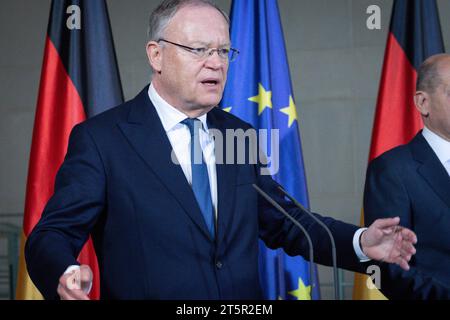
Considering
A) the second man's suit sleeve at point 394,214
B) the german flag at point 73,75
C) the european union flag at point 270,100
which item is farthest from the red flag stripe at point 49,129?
the second man's suit sleeve at point 394,214

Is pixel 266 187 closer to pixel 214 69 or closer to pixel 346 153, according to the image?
pixel 214 69

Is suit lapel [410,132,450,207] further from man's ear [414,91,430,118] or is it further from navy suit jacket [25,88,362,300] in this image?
navy suit jacket [25,88,362,300]

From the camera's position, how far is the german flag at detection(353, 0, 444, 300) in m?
3.79

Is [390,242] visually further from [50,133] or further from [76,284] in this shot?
[50,133]

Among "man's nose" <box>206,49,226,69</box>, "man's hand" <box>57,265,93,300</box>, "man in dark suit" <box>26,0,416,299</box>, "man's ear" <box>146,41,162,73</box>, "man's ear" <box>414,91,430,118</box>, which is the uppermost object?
"man's ear" <box>146,41,162,73</box>

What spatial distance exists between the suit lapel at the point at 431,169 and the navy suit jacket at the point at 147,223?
66 centimetres

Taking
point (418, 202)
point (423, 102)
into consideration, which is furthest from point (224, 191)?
point (423, 102)

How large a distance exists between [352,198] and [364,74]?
29.7 inches

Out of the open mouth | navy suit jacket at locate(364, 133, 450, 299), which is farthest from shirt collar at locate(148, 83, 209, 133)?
navy suit jacket at locate(364, 133, 450, 299)

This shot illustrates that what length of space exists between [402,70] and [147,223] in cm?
213

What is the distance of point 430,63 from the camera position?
114 inches

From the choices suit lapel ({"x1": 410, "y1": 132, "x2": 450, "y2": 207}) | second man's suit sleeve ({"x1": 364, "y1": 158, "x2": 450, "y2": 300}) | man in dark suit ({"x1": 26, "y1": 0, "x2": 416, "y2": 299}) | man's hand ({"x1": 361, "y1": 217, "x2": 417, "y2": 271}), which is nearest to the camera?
man's hand ({"x1": 361, "y1": 217, "x2": 417, "y2": 271})

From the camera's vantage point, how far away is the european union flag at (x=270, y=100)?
3697 mm

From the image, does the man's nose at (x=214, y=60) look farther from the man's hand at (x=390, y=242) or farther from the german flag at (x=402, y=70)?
the german flag at (x=402, y=70)
